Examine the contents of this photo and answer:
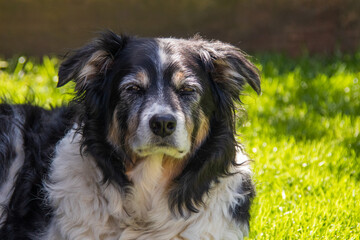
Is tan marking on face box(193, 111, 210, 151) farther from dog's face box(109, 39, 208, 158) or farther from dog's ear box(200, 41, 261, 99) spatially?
dog's ear box(200, 41, 261, 99)

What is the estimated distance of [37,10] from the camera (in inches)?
281

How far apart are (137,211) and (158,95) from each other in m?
0.73

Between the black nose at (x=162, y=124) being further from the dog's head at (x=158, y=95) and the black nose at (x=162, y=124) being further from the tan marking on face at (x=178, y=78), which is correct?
the tan marking on face at (x=178, y=78)

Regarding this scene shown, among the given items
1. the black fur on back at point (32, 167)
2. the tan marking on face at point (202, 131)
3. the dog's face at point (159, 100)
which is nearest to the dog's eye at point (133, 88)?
the dog's face at point (159, 100)

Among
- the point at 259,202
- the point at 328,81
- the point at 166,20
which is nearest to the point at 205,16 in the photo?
the point at 166,20

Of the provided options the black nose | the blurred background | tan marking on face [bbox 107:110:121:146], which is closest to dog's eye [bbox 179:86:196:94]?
the black nose

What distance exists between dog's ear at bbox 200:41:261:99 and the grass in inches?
18.5

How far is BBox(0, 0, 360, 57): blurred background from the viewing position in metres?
7.17

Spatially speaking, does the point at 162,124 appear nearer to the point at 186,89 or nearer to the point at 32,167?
the point at 186,89

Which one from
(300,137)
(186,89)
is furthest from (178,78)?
(300,137)

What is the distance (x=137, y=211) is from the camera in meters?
3.28

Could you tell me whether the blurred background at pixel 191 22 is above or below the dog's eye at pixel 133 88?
below

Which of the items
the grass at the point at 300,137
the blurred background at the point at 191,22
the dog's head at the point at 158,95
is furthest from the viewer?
the blurred background at the point at 191,22

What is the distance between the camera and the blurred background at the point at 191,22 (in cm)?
717
